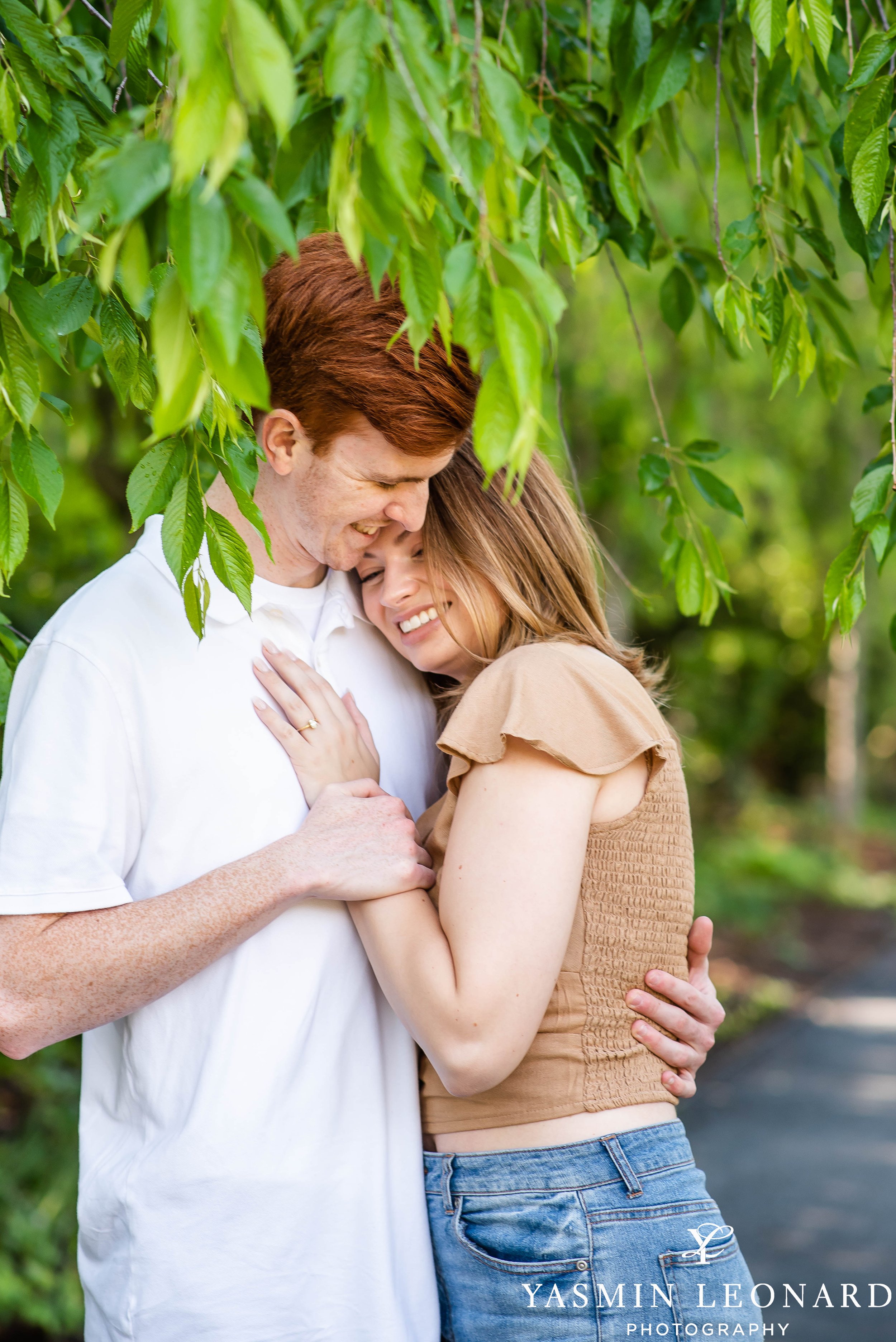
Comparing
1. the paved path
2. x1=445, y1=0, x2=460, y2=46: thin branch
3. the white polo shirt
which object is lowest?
the paved path

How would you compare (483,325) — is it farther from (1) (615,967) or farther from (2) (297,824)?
(1) (615,967)

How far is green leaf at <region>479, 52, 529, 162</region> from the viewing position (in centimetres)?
104

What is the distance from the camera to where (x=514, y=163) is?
1084 millimetres

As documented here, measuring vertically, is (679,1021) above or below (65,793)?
below

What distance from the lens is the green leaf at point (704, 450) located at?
92.1 inches

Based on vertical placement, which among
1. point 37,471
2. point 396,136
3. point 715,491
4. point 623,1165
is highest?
point 396,136

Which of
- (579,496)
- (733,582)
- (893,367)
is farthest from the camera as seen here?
(733,582)

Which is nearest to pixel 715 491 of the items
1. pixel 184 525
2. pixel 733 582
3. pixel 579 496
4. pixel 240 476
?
pixel 579 496

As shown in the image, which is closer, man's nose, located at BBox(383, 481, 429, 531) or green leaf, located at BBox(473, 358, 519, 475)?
green leaf, located at BBox(473, 358, 519, 475)

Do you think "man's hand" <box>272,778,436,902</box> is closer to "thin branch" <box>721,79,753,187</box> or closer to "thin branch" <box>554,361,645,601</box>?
"thin branch" <box>554,361,645,601</box>

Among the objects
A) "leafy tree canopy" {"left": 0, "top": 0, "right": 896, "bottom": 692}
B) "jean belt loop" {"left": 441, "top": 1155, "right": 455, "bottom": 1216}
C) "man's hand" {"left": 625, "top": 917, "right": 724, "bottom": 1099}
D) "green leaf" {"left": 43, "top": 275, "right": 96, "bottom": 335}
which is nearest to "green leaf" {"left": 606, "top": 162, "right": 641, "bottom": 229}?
"leafy tree canopy" {"left": 0, "top": 0, "right": 896, "bottom": 692}

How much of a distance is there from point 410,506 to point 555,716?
0.44 meters

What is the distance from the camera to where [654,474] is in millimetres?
2336

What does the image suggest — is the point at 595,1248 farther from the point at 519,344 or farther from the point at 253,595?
the point at 519,344
